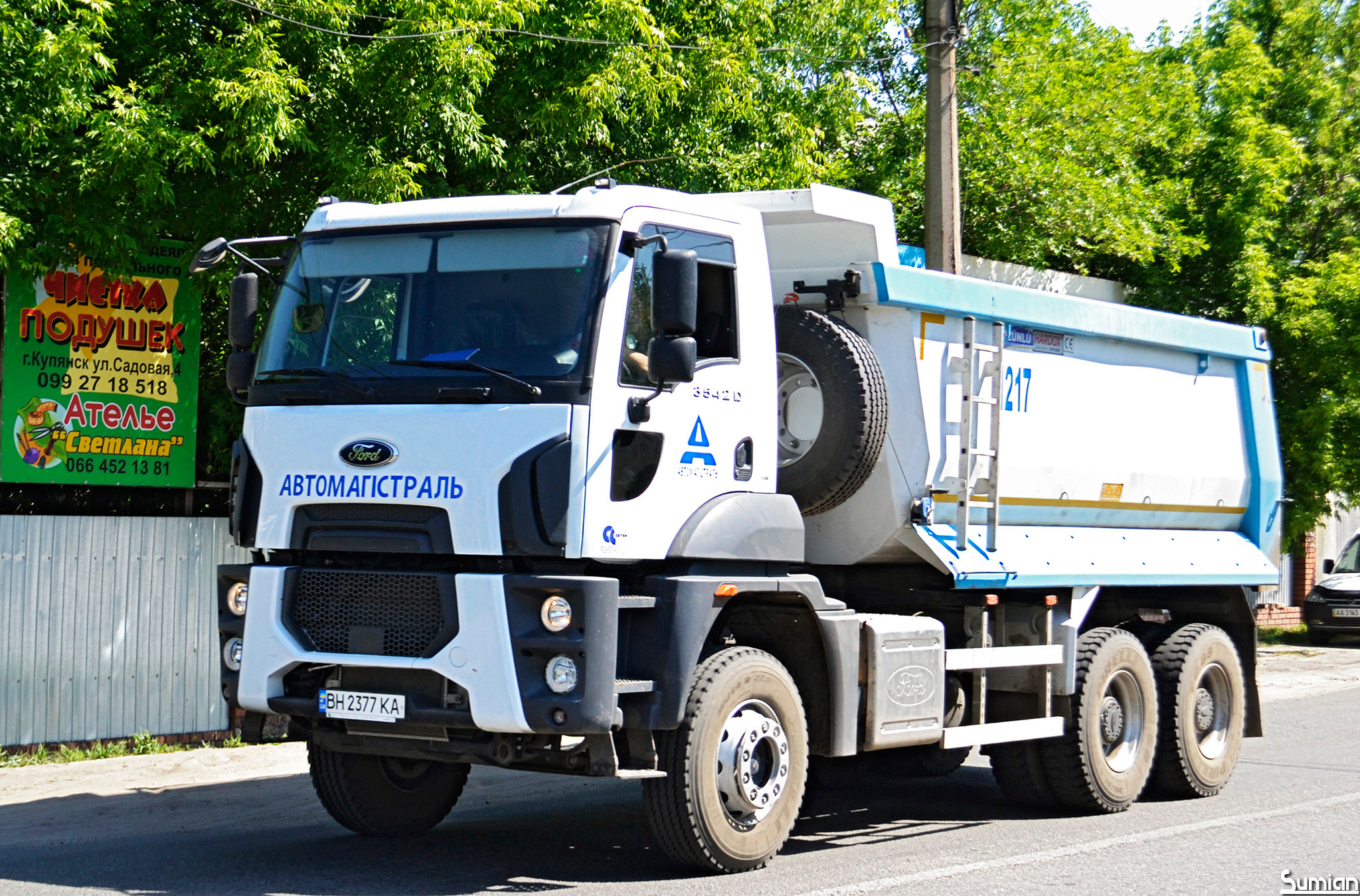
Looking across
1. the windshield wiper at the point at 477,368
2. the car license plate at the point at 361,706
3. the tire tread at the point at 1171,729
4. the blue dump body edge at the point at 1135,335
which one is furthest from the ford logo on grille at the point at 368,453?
the tire tread at the point at 1171,729

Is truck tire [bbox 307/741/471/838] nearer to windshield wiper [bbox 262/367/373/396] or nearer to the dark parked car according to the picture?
windshield wiper [bbox 262/367/373/396]

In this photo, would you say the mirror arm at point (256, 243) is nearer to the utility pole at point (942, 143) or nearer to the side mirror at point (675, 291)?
the side mirror at point (675, 291)

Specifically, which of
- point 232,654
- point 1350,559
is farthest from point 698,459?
point 1350,559

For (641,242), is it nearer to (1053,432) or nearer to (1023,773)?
(1053,432)

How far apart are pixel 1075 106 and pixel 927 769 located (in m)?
11.1

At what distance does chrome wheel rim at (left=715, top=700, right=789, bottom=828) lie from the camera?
7.06 m

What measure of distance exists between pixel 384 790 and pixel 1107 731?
14.7ft

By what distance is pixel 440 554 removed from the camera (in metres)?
6.71

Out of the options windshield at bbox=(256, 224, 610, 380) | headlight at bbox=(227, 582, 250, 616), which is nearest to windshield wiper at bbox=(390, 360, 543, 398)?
windshield at bbox=(256, 224, 610, 380)

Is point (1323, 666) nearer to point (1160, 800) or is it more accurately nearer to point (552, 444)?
point (1160, 800)

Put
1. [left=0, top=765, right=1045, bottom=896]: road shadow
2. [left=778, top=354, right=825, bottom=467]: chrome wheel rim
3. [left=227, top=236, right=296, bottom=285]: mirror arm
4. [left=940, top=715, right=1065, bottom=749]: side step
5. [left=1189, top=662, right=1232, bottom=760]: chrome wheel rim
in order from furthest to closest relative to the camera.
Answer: [left=1189, top=662, right=1232, bottom=760]: chrome wheel rim, [left=940, top=715, right=1065, bottom=749]: side step, [left=778, top=354, right=825, bottom=467]: chrome wheel rim, [left=227, top=236, right=296, bottom=285]: mirror arm, [left=0, top=765, right=1045, bottom=896]: road shadow

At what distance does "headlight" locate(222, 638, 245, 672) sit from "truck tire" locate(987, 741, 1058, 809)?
15.6ft

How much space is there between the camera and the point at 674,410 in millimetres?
6973

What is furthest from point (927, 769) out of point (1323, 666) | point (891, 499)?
point (1323, 666)
